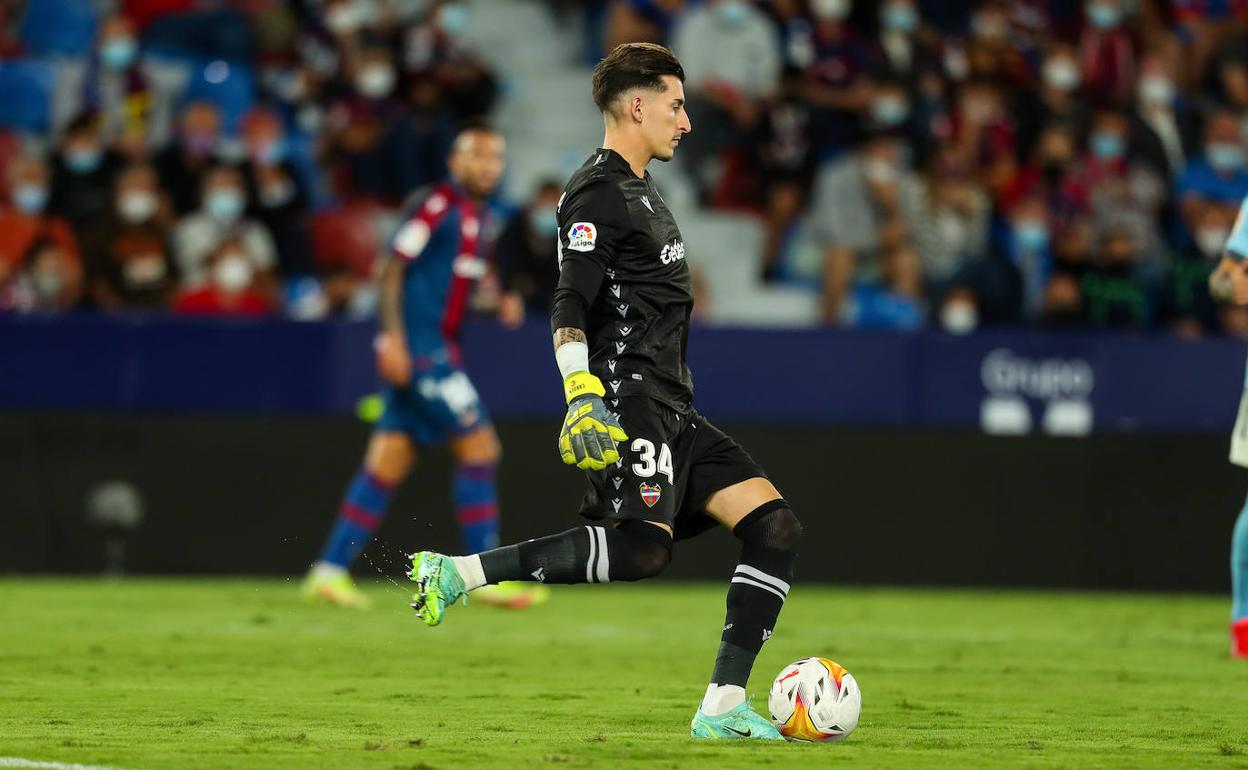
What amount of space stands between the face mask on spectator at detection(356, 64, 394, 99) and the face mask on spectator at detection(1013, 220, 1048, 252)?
5.36m

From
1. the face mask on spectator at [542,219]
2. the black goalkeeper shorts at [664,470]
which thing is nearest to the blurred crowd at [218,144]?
the face mask on spectator at [542,219]

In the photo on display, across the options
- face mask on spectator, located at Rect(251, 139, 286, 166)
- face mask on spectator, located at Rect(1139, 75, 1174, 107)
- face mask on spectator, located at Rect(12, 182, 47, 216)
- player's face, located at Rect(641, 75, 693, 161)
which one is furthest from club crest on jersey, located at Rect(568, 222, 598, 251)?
face mask on spectator, located at Rect(1139, 75, 1174, 107)

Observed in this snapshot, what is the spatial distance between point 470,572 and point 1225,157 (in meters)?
12.9

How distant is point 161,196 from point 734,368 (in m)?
4.59

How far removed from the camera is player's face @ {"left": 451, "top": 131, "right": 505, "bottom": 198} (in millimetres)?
11766

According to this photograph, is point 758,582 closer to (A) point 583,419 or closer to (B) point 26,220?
(A) point 583,419

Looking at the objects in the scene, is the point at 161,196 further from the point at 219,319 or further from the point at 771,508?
the point at 771,508

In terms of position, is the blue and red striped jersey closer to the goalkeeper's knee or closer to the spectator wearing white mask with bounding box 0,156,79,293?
the spectator wearing white mask with bounding box 0,156,79,293

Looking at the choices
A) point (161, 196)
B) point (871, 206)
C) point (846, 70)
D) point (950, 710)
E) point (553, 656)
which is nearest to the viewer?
point (950, 710)

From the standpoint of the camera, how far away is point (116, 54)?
1675cm

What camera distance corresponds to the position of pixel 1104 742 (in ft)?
22.1

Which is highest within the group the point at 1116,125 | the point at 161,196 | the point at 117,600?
the point at 1116,125

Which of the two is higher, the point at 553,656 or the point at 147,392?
the point at 147,392

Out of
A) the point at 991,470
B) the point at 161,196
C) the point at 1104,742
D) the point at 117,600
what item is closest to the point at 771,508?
the point at 1104,742
